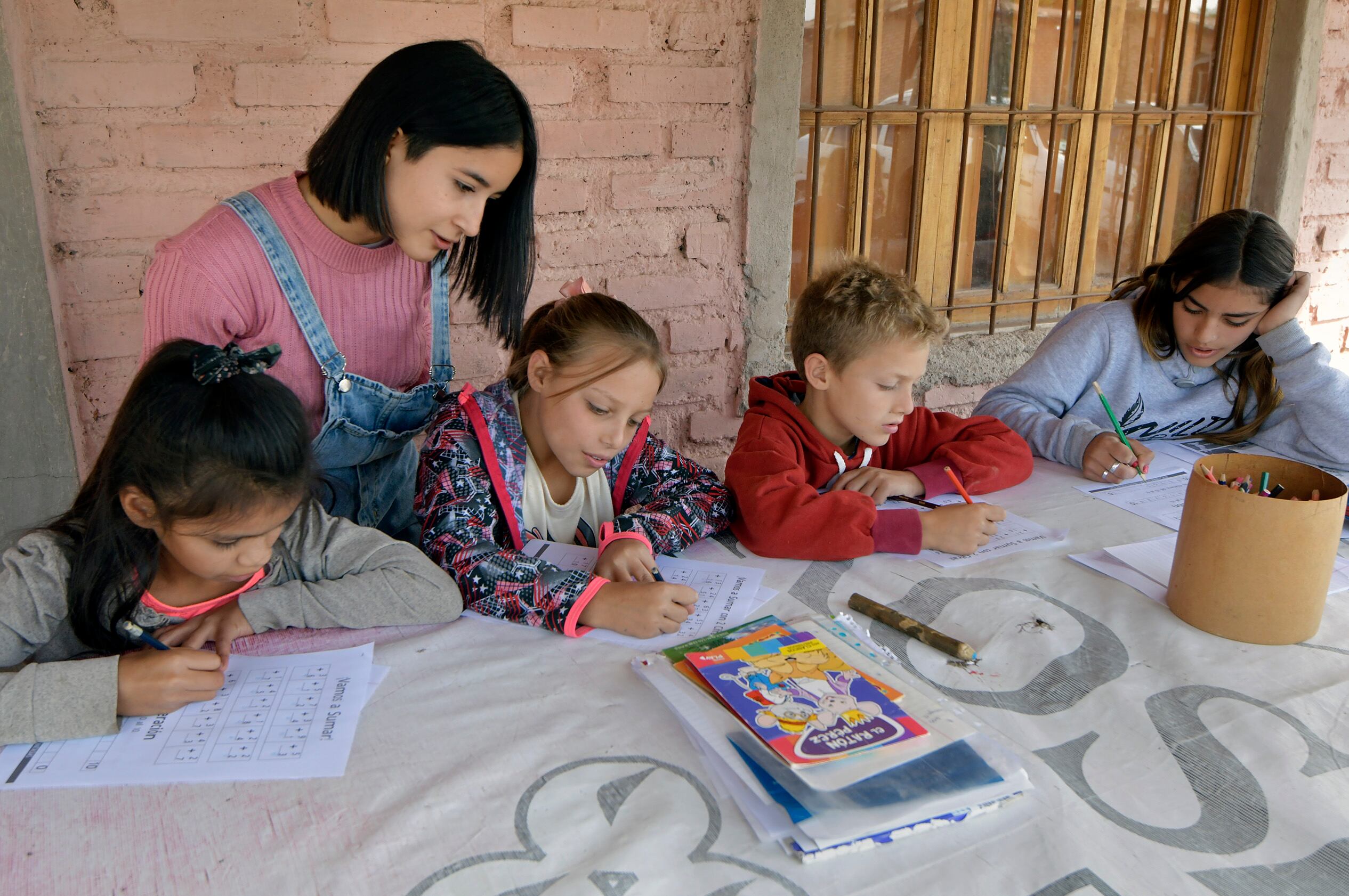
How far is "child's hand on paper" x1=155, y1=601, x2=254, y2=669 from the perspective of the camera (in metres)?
1.15

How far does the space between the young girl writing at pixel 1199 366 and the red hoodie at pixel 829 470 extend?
0.20 metres

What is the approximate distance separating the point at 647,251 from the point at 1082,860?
193cm

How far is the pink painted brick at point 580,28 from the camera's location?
2205 mm

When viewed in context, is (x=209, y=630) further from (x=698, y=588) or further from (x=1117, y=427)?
(x=1117, y=427)

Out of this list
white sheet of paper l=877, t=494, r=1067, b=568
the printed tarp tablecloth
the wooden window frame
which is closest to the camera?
the printed tarp tablecloth

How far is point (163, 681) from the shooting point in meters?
1.00

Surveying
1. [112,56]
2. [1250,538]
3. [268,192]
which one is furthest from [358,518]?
[1250,538]

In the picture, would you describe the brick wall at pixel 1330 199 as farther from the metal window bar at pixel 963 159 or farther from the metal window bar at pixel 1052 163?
the metal window bar at pixel 963 159

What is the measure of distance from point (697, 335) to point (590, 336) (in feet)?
3.76

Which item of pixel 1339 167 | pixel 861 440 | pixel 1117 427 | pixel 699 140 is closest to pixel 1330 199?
pixel 1339 167

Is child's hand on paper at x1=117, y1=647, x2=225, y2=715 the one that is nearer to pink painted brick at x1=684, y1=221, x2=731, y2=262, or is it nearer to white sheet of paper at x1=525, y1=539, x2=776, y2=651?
white sheet of paper at x1=525, y1=539, x2=776, y2=651

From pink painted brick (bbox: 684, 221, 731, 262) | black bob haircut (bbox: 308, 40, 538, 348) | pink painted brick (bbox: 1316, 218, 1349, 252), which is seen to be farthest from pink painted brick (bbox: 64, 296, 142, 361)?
pink painted brick (bbox: 1316, 218, 1349, 252)

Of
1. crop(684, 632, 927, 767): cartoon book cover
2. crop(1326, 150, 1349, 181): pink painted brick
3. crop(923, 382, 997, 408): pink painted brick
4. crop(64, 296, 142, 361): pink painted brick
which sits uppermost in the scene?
crop(1326, 150, 1349, 181): pink painted brick

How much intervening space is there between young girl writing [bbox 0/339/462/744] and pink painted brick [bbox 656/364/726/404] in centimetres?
151
